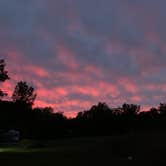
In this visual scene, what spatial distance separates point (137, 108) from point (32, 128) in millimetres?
70909

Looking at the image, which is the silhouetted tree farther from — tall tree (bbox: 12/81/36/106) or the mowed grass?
the mowed grass

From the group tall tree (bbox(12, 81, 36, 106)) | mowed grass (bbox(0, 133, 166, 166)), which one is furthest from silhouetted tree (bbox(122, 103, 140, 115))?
mowed grass (bbox(0, 133, 166, 166))

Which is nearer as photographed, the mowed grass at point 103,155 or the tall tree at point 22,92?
the mowed grass at point 103,155

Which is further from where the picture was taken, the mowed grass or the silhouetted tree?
the silhouetted tree

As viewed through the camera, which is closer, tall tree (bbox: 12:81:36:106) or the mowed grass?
the mowed grass

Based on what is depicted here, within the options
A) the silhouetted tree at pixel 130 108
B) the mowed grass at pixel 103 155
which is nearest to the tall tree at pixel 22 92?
the silhouetted tree at pixel 130 108

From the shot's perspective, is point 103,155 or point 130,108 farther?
point 130,108

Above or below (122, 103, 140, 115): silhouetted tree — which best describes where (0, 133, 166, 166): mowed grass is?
below

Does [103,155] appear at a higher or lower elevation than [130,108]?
lower

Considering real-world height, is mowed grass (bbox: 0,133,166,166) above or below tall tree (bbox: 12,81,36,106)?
below

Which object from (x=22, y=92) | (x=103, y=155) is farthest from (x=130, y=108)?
(x=103, y=155)

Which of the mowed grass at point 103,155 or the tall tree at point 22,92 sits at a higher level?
the tall tree at point 22,92

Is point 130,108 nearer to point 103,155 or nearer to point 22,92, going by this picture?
point 22,92

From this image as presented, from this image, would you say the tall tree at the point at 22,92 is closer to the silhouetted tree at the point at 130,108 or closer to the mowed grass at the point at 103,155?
the silhouetted tree at the point at 130,108
